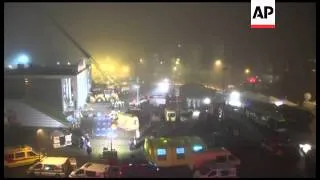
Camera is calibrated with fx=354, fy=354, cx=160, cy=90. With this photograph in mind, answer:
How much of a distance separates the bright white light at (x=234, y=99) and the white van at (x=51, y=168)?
3.40m

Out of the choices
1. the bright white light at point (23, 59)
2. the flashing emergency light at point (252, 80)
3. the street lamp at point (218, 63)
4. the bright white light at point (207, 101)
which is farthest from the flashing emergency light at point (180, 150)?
the street lamp at point (218, 63)

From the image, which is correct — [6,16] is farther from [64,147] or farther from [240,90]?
[240,90]

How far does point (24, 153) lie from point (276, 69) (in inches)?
227

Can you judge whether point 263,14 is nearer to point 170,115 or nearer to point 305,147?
point 305,147

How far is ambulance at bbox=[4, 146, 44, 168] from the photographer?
15.0 ft

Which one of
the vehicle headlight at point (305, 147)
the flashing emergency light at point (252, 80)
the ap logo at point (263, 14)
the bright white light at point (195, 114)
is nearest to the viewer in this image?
the ap logo at point (263, 14)

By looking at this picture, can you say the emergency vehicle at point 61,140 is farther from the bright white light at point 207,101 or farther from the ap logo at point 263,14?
the ap logo at point 263,14

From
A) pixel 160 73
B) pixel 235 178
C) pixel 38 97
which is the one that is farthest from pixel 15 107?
pixel 160 73

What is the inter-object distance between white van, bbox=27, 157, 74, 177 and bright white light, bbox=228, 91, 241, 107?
3402 millimetres

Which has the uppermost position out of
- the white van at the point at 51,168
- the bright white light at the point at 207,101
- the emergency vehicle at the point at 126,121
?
the bright white light at the point at 207,101

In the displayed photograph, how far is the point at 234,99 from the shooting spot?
7.05 meters

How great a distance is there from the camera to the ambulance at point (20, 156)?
4578mm

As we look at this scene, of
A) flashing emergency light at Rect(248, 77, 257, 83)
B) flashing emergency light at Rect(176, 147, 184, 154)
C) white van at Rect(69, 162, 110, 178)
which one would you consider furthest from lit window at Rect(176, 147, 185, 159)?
flashing emergency light at Rect(248, 77, 257, 83)

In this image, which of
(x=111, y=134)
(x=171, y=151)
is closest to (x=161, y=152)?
(x=171, y=151)
